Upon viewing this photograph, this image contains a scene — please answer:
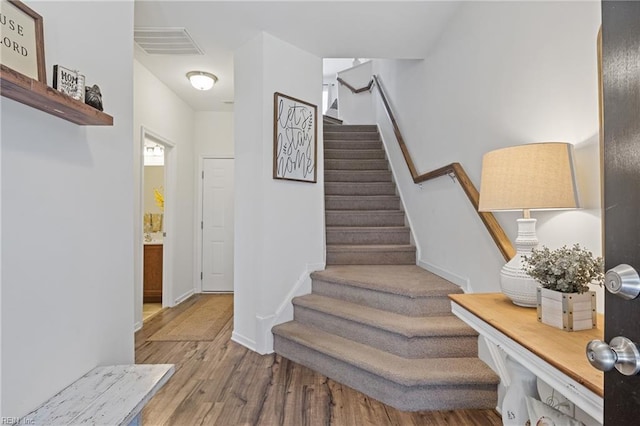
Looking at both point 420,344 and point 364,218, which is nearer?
point 420,344

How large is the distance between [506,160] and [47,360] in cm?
184

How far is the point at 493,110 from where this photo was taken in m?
1.97

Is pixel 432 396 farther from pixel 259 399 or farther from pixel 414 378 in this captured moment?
pixel 259 399

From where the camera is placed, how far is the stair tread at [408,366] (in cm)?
187

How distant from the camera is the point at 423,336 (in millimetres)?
2062

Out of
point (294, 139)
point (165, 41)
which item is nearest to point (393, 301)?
point (294, 139)

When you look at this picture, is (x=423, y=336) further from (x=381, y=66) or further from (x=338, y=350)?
(x=381, y=66)

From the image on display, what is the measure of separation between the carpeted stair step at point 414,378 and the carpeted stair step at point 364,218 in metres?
1.68

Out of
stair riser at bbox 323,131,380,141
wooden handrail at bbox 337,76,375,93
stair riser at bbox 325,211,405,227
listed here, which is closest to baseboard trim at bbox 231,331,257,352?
stair riser at bbox 325,211,405,227

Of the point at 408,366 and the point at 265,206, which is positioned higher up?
the point at 265,206

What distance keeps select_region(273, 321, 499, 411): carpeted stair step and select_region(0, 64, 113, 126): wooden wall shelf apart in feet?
6.21

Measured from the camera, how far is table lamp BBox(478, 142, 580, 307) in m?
1.19

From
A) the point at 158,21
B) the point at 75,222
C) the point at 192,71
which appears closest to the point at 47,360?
the point at 75,222

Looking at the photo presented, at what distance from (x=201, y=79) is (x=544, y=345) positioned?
141 inches
